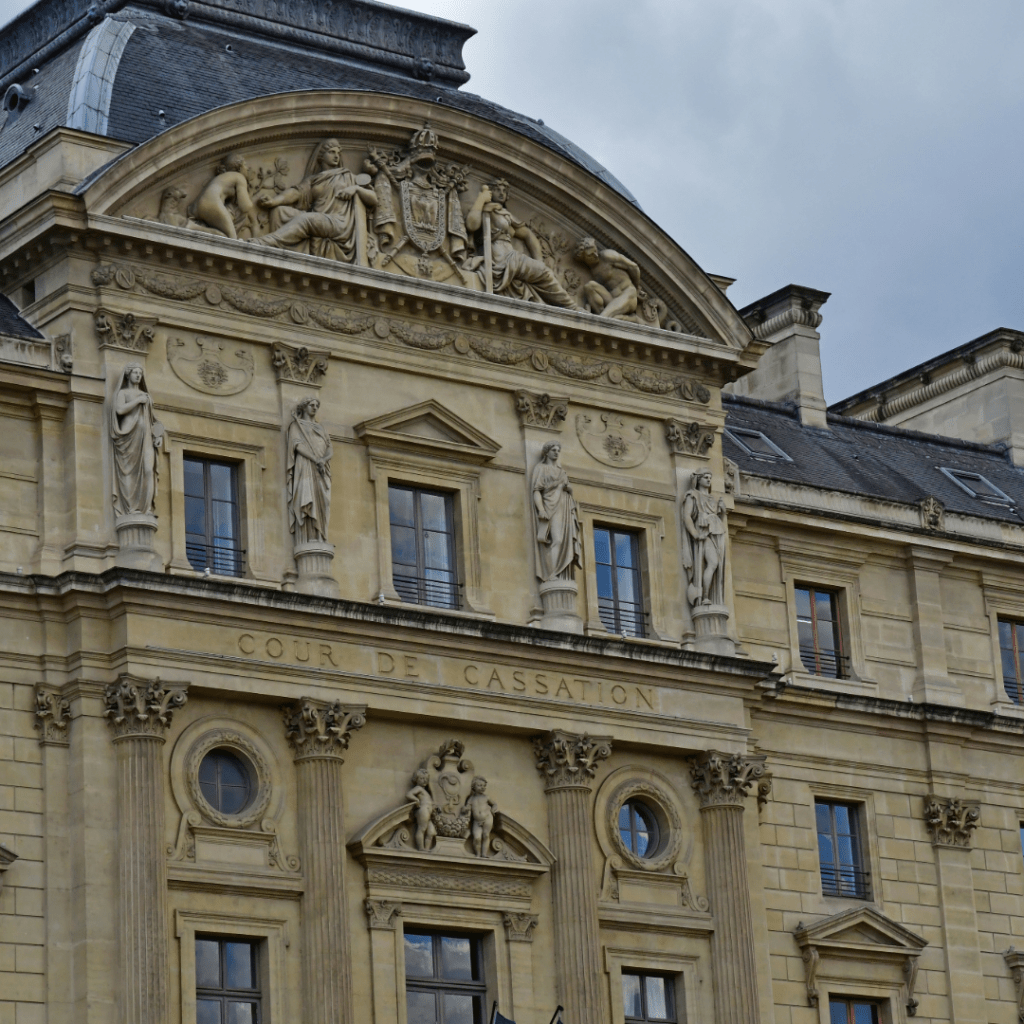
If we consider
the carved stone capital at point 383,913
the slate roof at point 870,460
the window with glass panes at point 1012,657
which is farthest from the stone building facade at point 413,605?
the slate roof at point 870,460

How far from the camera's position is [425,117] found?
152 feet

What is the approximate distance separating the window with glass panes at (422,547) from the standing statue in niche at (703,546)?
4122mm

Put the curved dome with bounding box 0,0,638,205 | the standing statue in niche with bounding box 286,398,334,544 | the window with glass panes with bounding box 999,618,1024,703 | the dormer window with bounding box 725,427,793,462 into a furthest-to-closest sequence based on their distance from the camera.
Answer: the window with glass panes with bounding box 999,618,1024,703 < the dormer window with bounding box 725,427,793,462 < the curved dome with bounding box 0,0,638,205 < the standing statue in niche with bounding box 286,398,334,544

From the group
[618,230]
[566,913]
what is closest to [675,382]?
[618,230]

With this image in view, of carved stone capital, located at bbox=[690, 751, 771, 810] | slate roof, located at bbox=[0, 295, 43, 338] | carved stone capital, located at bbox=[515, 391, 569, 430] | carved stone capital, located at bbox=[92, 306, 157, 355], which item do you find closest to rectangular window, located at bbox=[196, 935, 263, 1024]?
carved stone capital, located at bbox=[690, 751, 771, 810]

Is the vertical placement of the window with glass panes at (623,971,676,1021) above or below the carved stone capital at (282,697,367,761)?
below

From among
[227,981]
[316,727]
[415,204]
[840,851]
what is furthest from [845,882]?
[415,204]

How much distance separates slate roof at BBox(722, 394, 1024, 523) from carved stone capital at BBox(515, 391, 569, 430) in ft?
16.4

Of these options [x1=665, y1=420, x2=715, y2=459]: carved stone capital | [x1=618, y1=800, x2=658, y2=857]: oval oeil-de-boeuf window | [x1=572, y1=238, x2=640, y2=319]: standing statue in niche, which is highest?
[x1=572, y1=238, x2=640, y2=319]: standing statue in niche

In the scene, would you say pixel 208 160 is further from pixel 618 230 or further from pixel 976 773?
pixel 976 773

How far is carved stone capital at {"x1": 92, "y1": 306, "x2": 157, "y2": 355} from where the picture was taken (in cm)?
4303

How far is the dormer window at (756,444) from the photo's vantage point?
2061 inches

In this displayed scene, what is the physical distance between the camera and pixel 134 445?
42.4 m

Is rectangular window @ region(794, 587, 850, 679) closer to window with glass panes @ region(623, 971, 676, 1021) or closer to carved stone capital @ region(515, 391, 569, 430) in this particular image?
carved stone capital @ region(515, 391, 569, 430)
